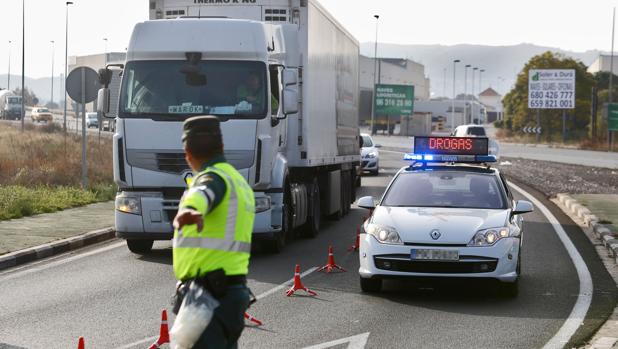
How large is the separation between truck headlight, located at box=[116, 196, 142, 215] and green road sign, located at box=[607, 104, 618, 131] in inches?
2689

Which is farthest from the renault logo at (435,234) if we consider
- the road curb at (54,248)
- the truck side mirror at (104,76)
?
the road curb at (54,248)

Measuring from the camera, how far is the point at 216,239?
539 cm

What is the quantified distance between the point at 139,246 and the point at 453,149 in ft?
15.9

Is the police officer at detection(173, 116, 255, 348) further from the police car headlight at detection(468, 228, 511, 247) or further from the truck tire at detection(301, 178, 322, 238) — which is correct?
the truck tire at detection(301, 178, 322, 238)

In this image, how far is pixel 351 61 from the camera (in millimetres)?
24266

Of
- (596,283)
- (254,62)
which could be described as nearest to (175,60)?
(254,62)

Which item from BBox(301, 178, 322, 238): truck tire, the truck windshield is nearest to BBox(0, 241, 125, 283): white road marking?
the truck windshield

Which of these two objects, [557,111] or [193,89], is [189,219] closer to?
[193,89]

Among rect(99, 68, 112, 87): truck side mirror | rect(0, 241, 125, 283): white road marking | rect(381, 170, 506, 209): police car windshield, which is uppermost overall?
rect(99, 68, 112, 87): truck side mirror

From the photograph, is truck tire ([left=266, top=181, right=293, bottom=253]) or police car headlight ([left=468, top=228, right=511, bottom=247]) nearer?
police car headlight ([left=468, top=228, right=511, bottom=247])

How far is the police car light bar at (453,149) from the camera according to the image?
48.2 ft

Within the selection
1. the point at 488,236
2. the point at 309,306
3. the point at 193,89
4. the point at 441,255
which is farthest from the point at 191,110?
the point at 488,236

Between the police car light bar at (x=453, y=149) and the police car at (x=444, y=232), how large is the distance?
90 centimetres

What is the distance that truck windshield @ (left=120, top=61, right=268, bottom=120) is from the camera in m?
15.1
